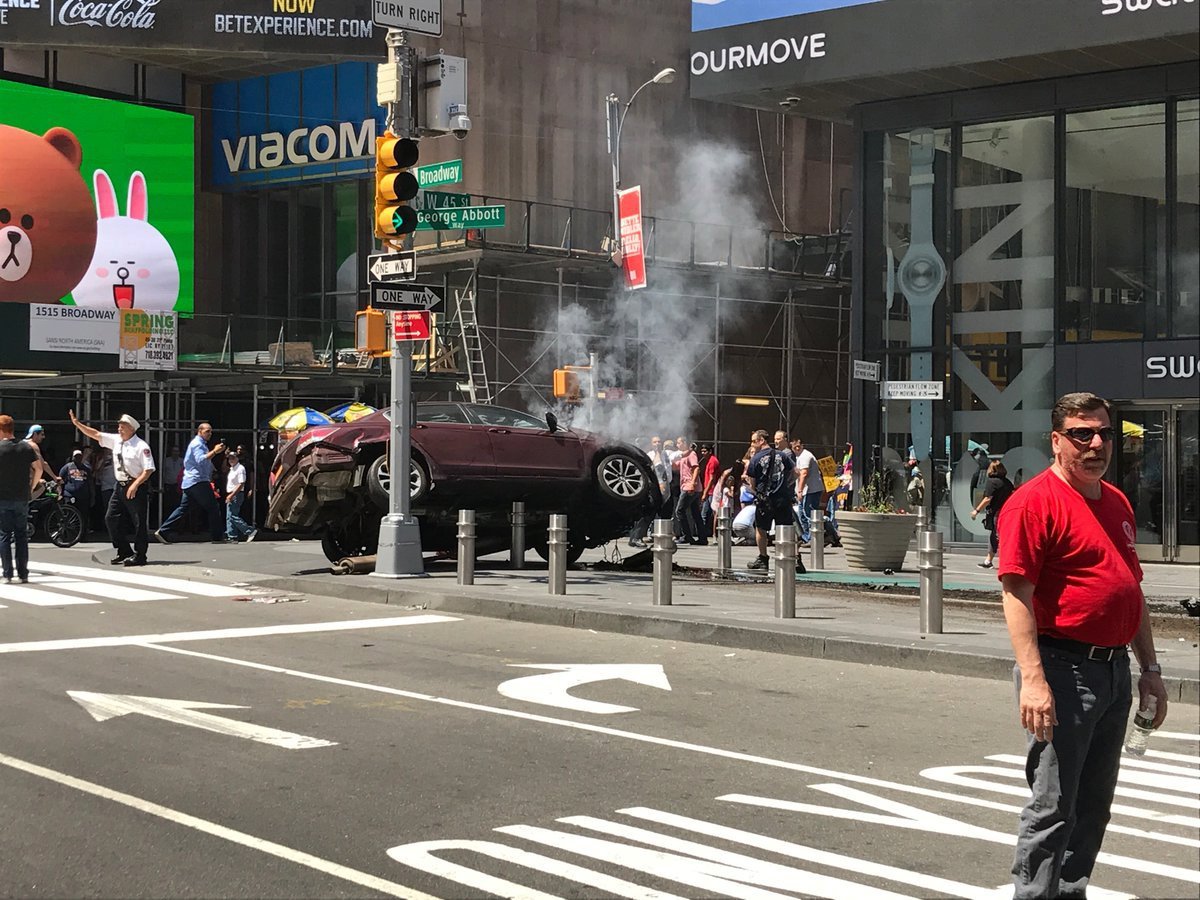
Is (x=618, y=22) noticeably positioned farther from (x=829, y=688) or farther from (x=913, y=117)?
(x=829, y=688)

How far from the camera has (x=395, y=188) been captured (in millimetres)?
16406

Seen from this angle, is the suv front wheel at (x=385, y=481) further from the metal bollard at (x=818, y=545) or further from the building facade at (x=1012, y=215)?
the building facade at (x=1012, y=215)

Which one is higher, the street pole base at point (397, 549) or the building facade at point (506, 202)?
Answer: the building facade at point (506, 202)

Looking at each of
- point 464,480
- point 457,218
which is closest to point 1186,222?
point 464,480

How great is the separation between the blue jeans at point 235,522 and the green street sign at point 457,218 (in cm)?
1032

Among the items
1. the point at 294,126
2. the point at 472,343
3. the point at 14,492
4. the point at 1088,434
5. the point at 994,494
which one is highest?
the point at 294,126

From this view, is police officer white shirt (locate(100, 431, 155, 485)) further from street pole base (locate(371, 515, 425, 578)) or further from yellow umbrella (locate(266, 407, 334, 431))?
yellow umbrella (locate(266, 407, 334, 431))

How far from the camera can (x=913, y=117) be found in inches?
1110

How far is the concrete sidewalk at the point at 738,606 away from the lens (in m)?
12.0

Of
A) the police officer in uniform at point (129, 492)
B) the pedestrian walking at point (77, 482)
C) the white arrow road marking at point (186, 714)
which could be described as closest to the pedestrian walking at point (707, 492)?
the pedestrian walking at point (77, 482)

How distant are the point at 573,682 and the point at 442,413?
938cm

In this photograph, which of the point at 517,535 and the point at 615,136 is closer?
the point at 517,535

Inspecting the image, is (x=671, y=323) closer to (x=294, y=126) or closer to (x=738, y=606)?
(x=294, y=126)

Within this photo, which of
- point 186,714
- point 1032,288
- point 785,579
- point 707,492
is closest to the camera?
point 186,714
